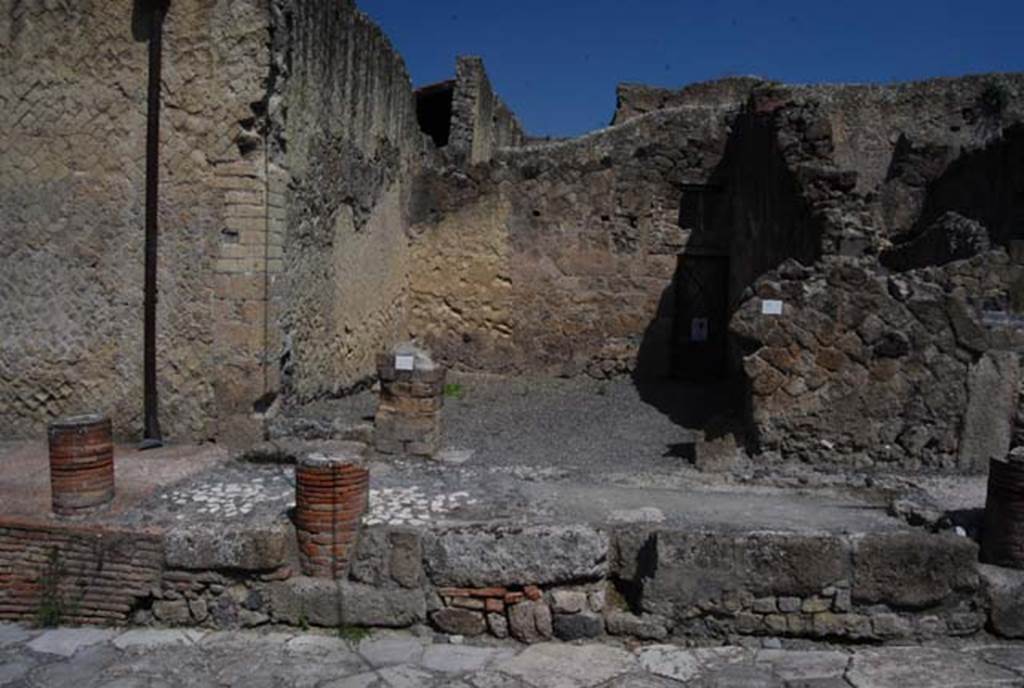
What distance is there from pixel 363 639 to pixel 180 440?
3180mm

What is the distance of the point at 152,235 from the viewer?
6688 millimetres

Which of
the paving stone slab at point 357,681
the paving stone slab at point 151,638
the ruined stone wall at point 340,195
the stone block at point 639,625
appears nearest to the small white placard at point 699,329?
the ruined stone wall at point 340,195

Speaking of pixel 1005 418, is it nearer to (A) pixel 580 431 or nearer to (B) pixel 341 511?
(A) pixel 580 431

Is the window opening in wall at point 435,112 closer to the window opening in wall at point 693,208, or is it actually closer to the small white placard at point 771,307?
the window opening in wall at point 693,208

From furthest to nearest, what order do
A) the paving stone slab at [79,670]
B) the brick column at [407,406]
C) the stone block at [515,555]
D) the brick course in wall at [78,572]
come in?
the brick column at [407,406]
the brick course in wall at [78,572]
the stone block at [515,555]
the paving stone slab at [79,670]

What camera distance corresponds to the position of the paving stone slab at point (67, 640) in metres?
4.25

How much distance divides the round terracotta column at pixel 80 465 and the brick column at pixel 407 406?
6.68 ft

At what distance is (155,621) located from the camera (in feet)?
15.0

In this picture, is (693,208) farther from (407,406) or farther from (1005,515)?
(1005,515)

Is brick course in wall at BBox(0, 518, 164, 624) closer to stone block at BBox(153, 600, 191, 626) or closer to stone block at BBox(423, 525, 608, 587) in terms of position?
stone block at BBox(153, 600, 191, 626)

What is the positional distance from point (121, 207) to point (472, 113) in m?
7.19

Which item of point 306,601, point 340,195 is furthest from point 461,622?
point 340,195

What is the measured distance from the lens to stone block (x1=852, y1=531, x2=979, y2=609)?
4.32 m

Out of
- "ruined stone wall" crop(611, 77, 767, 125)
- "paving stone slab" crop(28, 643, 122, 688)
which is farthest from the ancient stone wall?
"ruined stone wall" crop(611, 77, 767, 125)
